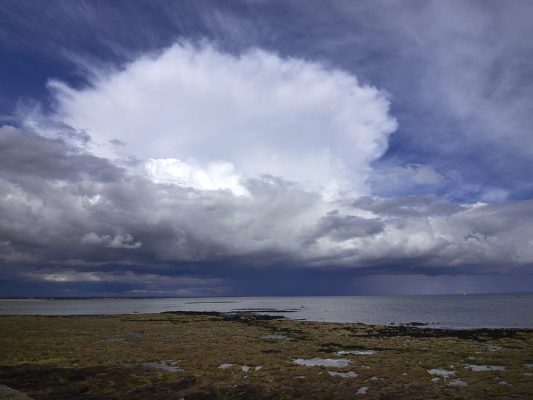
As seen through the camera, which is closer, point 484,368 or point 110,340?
point 484,368

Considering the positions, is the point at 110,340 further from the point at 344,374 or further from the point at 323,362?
the point at 344,374

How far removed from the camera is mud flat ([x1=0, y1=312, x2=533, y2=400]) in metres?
21.2

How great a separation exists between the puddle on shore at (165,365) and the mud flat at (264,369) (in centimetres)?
7

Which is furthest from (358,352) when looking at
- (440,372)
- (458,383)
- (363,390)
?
(363,390)

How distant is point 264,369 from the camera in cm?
2738

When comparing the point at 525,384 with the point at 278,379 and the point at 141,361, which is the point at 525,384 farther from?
the point at 141,361

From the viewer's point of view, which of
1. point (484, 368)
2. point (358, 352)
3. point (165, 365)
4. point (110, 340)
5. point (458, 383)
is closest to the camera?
point (458, 383)

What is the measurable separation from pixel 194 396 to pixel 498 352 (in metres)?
29.4

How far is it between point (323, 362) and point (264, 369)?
238 inches

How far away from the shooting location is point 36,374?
2506cm

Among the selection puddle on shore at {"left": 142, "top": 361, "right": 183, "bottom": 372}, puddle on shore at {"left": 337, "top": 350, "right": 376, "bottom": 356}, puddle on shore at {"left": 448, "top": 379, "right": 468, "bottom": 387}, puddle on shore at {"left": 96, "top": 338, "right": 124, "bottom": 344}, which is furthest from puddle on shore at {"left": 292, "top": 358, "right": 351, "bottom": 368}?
puddle on shore at {"left": 96, "top": 338, "right": 124, "bottom": 344}

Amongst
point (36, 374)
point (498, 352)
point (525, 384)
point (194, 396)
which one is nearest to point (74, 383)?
point (36, 374)

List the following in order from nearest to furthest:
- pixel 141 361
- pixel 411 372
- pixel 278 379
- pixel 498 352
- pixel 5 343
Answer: pixel 278 379 < pixel 411 372 < pixel 141 361 < pixel 498 352 < pixel 5 343

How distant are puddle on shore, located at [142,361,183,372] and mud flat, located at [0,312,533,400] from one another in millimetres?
72
